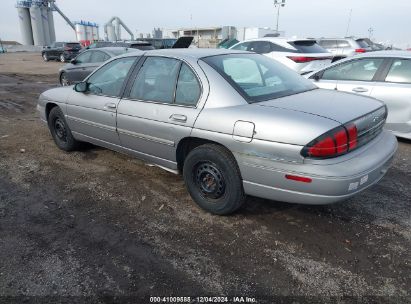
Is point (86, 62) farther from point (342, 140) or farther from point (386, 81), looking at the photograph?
point (342, 140)

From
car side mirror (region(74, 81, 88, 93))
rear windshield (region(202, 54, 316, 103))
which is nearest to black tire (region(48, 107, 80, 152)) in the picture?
car side mirror (region(74, 81, 88, 93))

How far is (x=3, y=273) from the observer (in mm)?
2615

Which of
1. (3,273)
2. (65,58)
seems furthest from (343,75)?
(65,58)

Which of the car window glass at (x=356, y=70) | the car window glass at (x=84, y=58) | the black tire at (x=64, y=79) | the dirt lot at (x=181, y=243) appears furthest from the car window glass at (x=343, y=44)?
the dirt lot at (x=181, y=243)

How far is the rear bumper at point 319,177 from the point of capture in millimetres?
2633

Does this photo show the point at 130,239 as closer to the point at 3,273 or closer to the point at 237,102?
the point at 3,273

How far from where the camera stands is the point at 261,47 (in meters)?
10.1

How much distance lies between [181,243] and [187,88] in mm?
1487

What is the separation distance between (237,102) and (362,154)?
115cm

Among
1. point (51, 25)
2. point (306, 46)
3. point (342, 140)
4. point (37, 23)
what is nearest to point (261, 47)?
point (306, 46)

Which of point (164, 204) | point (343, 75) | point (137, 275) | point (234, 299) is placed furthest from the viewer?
point (343, 75)

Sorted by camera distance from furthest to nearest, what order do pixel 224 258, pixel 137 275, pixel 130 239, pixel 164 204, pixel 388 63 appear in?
pixel 388 63 → pixel 164 204 → pixel 130 239 → pixel 224 258 → pixel 137 275

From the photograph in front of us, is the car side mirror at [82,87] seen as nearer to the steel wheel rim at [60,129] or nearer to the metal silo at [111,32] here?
the steel wheel rim at [60,129]

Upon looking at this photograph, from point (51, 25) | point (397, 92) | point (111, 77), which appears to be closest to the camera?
point (111, 77)
